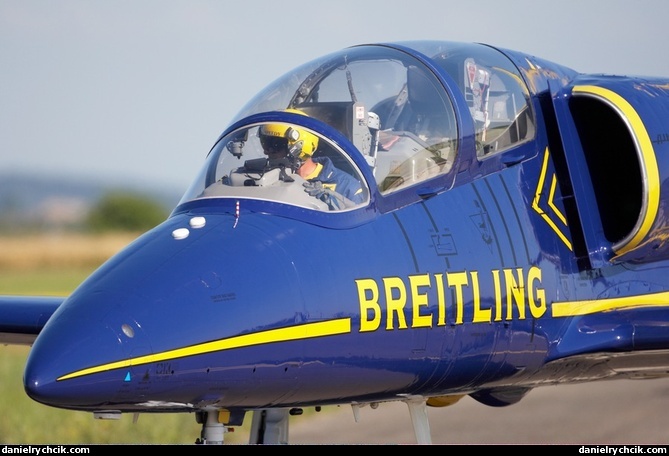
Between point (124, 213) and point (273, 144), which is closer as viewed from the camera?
point (273, 144)

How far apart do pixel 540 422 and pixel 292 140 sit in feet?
39.9

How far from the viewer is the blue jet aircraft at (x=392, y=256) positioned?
5.37m

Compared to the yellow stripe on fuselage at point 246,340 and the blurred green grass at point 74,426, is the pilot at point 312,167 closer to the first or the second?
the yellow stripe on fuselage at point 246,340

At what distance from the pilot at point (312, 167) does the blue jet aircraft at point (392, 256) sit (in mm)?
12

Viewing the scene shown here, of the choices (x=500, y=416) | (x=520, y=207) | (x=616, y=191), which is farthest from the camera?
(x=500, y=416)

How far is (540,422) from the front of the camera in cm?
1783

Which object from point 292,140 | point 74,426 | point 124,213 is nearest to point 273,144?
point 292,140

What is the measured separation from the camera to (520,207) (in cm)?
735

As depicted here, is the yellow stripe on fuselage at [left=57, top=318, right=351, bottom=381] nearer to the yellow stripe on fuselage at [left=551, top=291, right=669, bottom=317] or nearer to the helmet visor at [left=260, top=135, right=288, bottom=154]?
the helmet visor at [left=260, top=135, right=288, bottom=154]

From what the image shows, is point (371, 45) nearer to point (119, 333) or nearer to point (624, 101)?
point (624, 101)

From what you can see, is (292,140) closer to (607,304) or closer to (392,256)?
(392,256)

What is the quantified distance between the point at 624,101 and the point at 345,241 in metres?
2.54

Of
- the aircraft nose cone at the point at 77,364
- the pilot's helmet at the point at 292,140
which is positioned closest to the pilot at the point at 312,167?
the pilot's helmet at the point at 292,140
